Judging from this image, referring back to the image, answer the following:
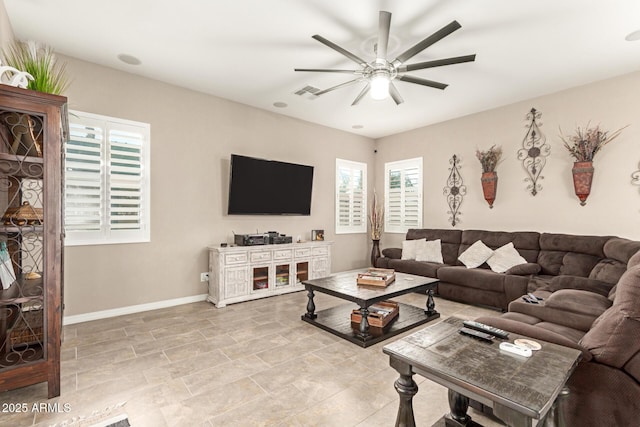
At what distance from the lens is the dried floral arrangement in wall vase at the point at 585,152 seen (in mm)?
3971

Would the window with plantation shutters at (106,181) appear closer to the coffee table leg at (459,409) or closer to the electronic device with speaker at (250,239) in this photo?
the electronic device with speaker at (250,239)

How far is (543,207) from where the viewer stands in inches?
178

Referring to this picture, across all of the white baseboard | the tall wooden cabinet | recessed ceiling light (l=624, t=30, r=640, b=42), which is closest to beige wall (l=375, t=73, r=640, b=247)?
recessed ceiling light (l=624, t=30, r=640, b=42)

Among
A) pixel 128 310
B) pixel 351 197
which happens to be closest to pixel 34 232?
pixel 128 310

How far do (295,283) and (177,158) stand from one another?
2640mm

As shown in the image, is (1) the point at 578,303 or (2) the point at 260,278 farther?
(2) the point at 260,278

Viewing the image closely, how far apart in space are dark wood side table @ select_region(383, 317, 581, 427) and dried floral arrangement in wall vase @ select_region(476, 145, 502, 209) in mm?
3820

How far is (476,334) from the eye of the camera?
5.65ft

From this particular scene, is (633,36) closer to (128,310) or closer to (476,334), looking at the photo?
(476,334)

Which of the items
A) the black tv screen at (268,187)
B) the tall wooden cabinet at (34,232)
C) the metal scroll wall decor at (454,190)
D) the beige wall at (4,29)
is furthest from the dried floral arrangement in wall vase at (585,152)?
the beige wall at (4,29)

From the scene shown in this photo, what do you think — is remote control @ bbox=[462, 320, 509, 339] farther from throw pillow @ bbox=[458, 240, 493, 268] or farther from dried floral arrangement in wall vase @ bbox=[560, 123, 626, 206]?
dried floral arrangement in wall vase @ bbox=[560, 123, 626, 206]

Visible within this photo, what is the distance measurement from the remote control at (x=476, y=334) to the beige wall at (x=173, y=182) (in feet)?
12.3

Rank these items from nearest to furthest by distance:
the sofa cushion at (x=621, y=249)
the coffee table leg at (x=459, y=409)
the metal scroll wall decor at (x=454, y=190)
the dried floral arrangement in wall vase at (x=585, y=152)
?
the coffee table leg at (x=459, y=409)
the sofa cushion at (x=621, y=249)
the dried floral arrangement in wall vase at (x=585, y=152)
the metal scroll wall decor at (x=454, y=190)

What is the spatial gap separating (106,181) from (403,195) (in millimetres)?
5161
